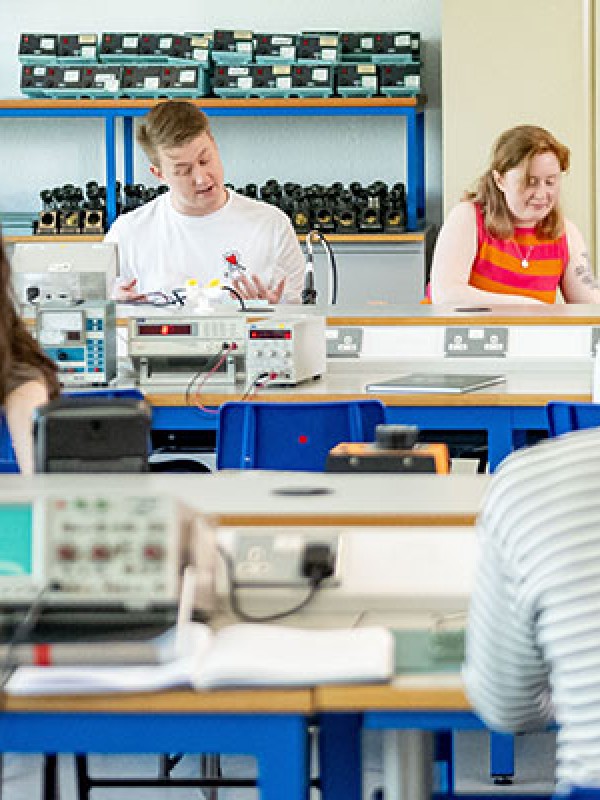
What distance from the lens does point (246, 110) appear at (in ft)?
25.4

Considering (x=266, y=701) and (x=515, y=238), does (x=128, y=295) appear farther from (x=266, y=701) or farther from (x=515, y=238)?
(x=266, y=701)

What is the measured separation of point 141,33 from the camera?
8.12 m


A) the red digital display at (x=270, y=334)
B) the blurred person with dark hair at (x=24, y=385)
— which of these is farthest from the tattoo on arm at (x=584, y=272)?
the blurred person with dark hair at (x=24, y=385)

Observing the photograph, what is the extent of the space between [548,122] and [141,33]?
2353 millimetres

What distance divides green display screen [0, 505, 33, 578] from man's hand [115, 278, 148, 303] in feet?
10.9

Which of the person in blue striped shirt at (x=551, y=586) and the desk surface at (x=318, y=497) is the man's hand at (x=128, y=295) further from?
the person in blue striped shirt at (x=551, y=586)

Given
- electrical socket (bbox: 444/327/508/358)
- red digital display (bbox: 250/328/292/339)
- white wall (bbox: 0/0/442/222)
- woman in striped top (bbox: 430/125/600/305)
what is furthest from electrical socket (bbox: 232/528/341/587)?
white wall (bbox: 0/0/442/222)

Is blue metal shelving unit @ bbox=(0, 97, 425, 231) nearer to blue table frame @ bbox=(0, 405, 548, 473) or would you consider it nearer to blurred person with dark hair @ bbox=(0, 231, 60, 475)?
blue table frame @ bbox=(0, 405, 548, 473)

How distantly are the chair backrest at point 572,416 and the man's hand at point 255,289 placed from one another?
1.74 m

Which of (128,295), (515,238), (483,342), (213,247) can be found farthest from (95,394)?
(515,238)

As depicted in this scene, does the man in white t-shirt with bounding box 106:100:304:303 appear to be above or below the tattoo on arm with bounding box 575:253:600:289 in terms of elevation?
above

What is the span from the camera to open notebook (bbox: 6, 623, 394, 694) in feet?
4.88

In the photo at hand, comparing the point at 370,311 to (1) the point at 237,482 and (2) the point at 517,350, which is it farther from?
(1) the point at 237,482

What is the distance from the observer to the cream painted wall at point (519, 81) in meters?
7.37
